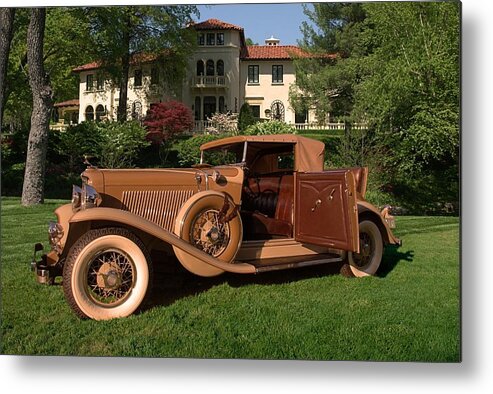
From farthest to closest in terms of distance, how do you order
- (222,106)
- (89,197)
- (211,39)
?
(222,106) < (211,39) < (89,197)

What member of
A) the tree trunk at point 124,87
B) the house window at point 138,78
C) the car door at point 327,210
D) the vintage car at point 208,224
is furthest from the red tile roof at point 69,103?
the car door at point 327,210

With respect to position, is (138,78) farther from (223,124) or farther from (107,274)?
(107,274)

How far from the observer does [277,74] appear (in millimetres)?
5738

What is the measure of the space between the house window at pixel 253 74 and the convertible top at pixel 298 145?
1916 mm

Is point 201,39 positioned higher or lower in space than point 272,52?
higher

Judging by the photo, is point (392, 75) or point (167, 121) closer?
point (392, 75)

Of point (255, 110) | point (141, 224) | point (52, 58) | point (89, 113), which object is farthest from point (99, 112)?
point (141, 224)

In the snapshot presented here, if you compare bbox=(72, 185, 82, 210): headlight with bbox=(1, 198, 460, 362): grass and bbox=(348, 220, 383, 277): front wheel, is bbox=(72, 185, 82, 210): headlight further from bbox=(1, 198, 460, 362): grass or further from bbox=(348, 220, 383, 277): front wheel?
bbox=(348, 220, 383, 277): front wheel

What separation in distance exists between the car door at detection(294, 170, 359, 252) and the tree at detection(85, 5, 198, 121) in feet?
6.08

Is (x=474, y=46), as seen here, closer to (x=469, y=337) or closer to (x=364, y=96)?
(x=469, y=337)

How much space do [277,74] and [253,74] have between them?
43cm

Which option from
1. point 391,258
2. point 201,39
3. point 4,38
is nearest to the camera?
point 4,38

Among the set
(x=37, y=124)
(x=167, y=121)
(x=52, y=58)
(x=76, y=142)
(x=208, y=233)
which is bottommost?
(x=208, y=233)

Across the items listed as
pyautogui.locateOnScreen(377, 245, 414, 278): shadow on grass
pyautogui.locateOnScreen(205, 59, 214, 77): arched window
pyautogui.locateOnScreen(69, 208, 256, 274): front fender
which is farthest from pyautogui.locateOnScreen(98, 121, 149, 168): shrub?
pyautogui.locateOnScreen(377, 245, 414, 278): shadow on grass
